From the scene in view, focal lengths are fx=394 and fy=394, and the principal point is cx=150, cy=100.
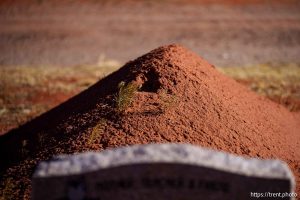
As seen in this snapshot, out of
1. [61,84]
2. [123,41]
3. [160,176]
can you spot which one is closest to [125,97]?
[160,176]

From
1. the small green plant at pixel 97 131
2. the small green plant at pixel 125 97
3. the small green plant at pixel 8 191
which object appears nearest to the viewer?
the small green plant at pixel 8 191

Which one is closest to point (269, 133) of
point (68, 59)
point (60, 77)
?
point (60, 77)

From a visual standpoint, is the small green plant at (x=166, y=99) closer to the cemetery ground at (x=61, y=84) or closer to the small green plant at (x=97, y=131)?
the small green plant at (x=97, y=131)

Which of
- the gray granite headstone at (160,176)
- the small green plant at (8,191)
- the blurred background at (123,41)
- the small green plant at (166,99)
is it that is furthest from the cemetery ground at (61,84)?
the gray granite headstone at (160,176)

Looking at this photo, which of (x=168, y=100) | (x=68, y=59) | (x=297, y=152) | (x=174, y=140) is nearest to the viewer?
(x=174, y=140)

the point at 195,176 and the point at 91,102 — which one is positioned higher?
the point at 195,176

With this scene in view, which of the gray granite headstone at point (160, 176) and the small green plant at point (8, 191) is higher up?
the gray granite headstone at point (160, 176)

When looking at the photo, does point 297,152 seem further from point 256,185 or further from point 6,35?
point 6,35
